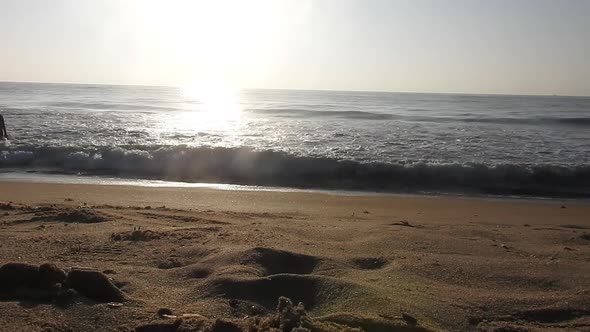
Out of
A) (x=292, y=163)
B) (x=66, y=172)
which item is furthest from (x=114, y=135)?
(x=292, y=163)

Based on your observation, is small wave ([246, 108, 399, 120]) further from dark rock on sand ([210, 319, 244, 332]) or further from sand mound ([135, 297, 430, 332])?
dark rock on sand ([210, 319, 244, 332])

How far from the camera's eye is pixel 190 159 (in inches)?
441

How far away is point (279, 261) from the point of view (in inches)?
134

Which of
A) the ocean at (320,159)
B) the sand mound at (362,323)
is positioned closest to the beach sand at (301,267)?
the sand mound at (362,323)

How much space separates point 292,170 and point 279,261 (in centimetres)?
715

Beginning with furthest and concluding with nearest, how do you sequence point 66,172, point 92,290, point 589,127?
point 589,127 → point 66,172 → point 92,290

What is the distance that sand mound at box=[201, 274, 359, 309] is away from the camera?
2.69 metres

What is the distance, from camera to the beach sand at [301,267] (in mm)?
2418

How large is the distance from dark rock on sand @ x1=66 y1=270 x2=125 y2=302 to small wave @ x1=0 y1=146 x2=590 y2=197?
696 cm

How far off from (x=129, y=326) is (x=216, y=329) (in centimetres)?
38

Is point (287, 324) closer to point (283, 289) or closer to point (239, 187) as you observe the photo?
point (283, 289)

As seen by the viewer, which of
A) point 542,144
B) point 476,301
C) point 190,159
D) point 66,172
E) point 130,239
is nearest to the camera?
point 476,301

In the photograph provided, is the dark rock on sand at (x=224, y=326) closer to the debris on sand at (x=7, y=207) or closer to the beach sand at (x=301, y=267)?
the beach sand at (x=301, y=267)

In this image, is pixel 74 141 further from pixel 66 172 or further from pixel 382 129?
pixel 382 129
